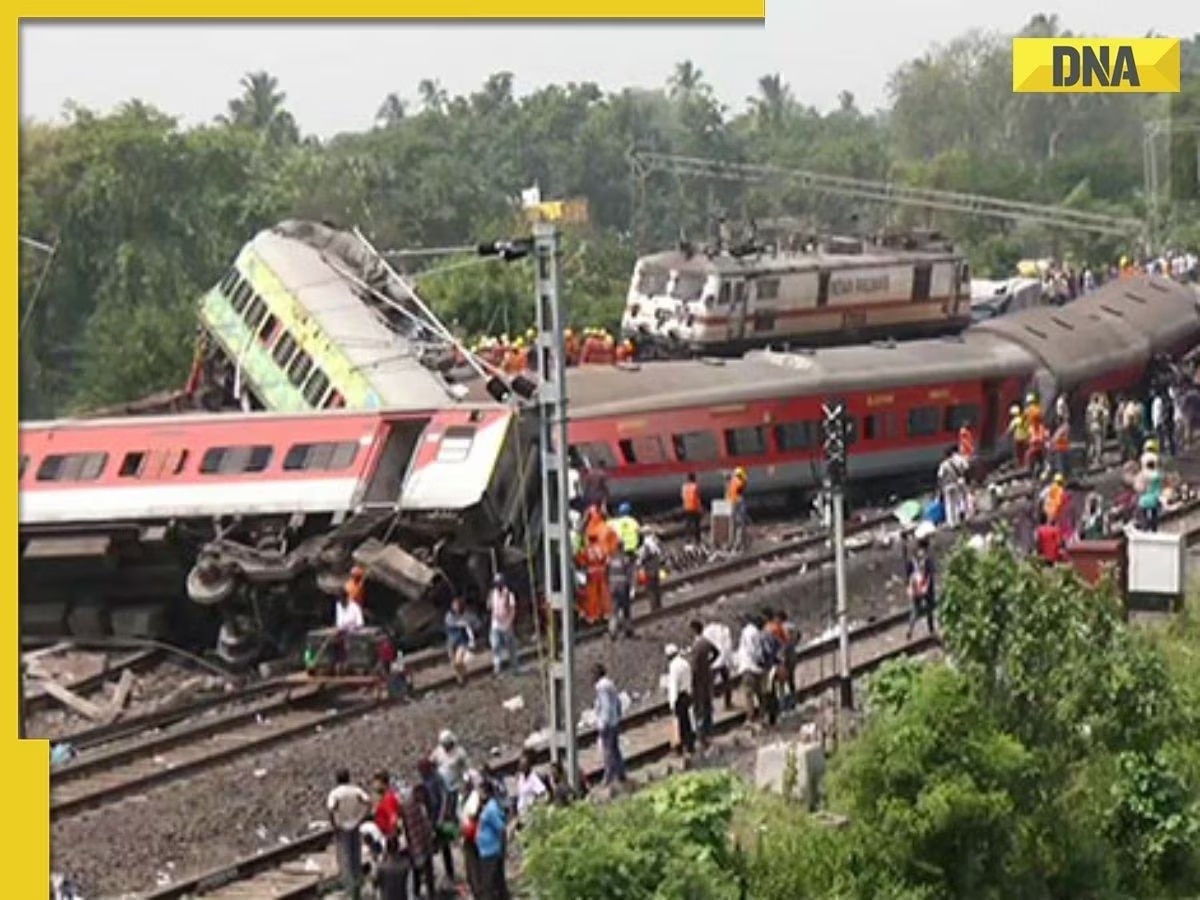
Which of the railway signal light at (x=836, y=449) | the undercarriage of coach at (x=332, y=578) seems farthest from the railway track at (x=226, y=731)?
the railway signal light at (x=836, y=449)

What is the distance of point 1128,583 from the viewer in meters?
20.3

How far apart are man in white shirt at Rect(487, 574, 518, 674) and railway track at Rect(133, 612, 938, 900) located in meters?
2.04

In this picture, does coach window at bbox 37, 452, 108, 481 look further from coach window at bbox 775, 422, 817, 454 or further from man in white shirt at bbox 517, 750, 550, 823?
man in white shirt at bbox 517, 750, 550, 823

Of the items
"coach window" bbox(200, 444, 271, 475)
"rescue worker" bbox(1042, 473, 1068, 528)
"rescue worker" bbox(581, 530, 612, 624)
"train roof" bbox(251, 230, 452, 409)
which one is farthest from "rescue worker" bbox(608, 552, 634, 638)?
"coach window" bbox(200, 444, 271, 475)

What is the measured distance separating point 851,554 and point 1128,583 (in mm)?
6613

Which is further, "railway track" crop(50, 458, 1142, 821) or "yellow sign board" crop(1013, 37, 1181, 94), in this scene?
"yellow sign board" crop(1013, 37, 1181, 94)

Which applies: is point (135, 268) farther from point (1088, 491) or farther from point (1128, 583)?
point (1128, 583)

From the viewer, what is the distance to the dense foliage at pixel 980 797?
1132 cm

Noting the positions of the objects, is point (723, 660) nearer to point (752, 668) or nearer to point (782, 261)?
point (752, 668)

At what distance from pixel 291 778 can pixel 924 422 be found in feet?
51.9

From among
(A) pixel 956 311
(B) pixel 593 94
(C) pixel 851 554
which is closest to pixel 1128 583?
(C) pixel 851 554

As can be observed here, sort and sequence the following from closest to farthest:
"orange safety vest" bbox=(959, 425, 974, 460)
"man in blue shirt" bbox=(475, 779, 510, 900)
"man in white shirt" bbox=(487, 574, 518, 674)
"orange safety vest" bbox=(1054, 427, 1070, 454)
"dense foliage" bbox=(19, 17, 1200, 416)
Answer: "man in blue shirt" bbox=(475, 779, 510, 900)
"man in white shirt" bbox=(487, 574, 518, 674)
"orange safety vest" bbox=(959, 425, 974, 460)
"orange safety vest" bbox=(1054, 427, 1070, 454)
"dense foliage" bbox=(19, 17, 1200, 416)

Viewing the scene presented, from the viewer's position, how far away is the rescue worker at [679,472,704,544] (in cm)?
2756

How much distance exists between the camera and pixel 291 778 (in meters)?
17.8
